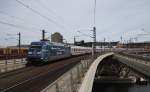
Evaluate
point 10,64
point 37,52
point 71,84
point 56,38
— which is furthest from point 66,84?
point 56,38

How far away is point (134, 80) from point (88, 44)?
102032 millimetres

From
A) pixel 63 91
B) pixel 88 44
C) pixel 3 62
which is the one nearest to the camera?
pixel 63 91

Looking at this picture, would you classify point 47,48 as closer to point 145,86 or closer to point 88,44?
point 145,86

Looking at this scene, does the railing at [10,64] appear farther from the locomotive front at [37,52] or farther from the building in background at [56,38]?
the building in background at [56,38]

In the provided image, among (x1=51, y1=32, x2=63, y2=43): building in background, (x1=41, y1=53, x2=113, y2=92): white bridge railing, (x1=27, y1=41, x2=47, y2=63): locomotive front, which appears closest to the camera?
(x1=41, y1=53, x2=113, y2=92): white bridge railing

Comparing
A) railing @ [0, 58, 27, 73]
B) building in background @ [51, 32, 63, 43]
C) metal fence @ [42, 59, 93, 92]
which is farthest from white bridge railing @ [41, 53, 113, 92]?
building in background @ [51, 32, 63, 43]

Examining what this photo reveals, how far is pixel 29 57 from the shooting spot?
3634 centimetres

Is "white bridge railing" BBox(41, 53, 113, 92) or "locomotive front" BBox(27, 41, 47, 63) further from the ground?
"locomotive front" BBox(27, 41, 47, 63)

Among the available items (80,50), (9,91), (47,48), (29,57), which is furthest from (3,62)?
(80,50)

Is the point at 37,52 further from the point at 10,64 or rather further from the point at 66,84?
the point at 66,84

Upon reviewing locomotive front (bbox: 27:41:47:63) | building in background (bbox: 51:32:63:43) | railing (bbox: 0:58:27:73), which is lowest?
railing (bbox: 0:58:27:73)

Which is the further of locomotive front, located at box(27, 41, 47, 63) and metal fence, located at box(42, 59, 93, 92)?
locomotive front, located at box(27, 41, 47, 63)

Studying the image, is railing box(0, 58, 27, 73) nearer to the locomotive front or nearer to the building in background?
the locomotive front

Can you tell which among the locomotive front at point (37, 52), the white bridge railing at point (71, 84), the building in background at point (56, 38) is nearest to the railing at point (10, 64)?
the locomotive front at point (37, 52)
